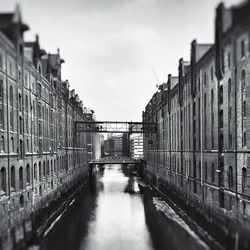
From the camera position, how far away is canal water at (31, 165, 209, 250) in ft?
76.6

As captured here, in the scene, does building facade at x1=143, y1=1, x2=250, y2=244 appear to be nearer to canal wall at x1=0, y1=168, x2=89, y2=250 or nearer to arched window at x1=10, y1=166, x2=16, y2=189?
canal wall at x1=0, y1=168, x2=89, y2=250

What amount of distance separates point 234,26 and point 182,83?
1258 inches

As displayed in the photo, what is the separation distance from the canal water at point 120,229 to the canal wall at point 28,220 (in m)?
0.82

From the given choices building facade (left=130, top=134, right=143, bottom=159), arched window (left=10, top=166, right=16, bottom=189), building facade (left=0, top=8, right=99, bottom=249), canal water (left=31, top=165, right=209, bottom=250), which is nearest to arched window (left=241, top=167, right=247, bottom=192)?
canal water (left=31, top=165, right=209, bottom=250)

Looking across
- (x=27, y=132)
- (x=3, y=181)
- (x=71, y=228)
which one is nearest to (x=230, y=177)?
(x=71, y=228)

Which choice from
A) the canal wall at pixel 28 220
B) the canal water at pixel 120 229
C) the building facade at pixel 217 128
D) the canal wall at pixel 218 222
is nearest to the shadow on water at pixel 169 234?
the canal water at pixel 120 229

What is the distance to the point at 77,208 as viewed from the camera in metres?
39.4

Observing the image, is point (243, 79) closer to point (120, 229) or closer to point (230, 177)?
point (230, 177)

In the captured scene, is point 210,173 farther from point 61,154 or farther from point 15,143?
point 61,154

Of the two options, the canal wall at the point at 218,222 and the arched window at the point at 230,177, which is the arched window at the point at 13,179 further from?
the arched window at the point at 230,177

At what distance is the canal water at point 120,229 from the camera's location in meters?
23.4

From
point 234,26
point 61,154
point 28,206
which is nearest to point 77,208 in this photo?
point 28,206

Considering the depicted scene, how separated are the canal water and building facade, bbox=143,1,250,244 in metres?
3.54

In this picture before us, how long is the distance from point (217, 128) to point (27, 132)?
18465 mm
